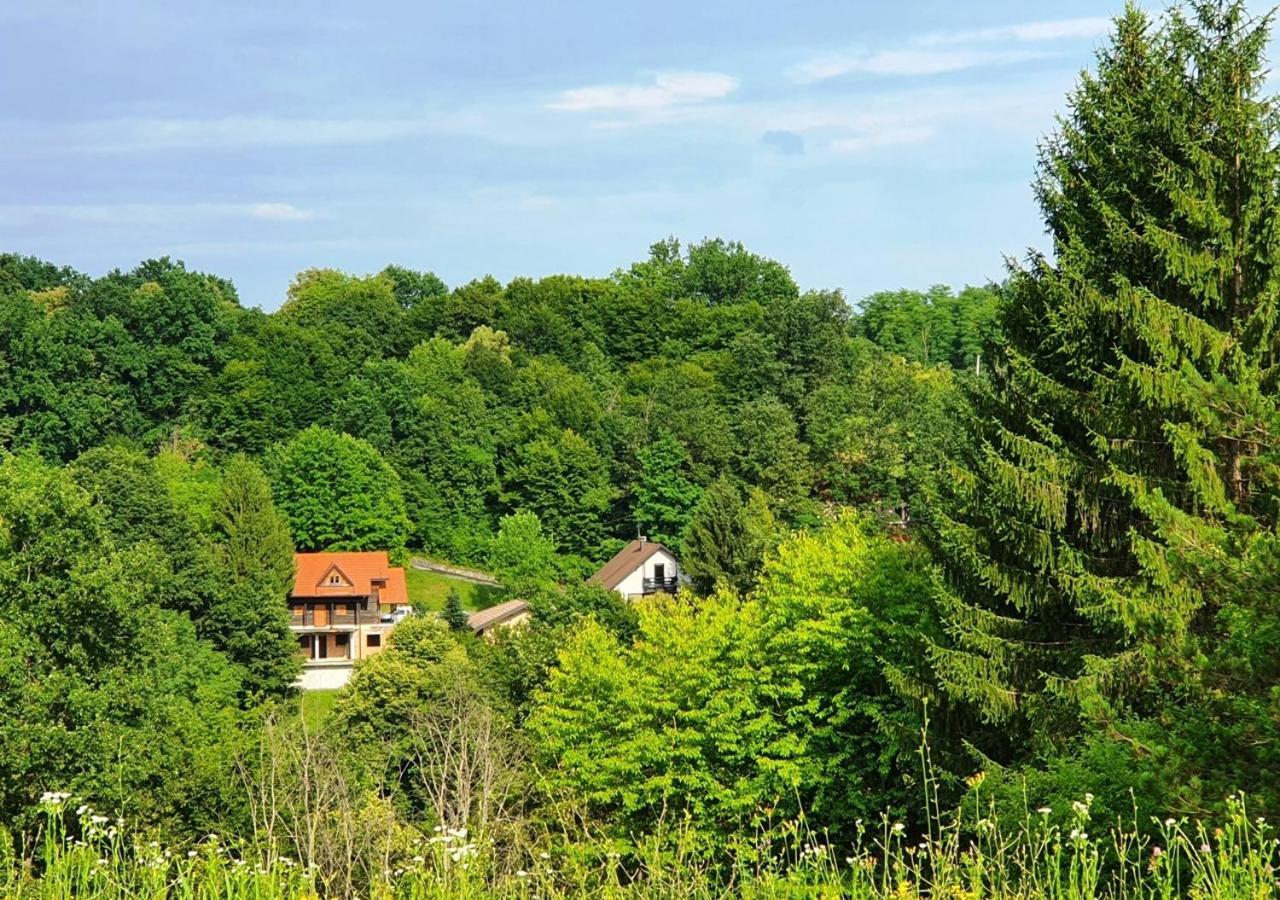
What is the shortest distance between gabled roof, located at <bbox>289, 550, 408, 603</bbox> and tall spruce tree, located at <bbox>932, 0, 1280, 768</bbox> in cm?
4786

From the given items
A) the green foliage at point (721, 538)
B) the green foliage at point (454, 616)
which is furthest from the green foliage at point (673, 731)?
the green foliage at point (721, 538)

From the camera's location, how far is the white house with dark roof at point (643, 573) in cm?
6594

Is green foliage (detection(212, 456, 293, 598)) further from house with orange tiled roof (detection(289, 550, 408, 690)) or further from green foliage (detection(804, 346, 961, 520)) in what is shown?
green foliage (detection(804, 346, 961, 520))

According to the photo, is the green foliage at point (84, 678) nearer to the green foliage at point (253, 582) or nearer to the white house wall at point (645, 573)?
the green foliage at point (253, 582)

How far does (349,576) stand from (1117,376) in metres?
51.0

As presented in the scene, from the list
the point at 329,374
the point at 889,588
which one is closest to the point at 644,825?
the point at 889,588

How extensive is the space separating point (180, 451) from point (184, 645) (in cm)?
4038

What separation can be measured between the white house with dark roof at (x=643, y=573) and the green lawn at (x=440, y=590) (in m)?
5.77

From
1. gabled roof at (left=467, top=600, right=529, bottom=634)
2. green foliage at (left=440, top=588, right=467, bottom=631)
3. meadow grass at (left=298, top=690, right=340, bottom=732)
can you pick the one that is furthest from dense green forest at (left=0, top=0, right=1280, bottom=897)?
meadow grass at (left=298, top=690, right=340, bottom=732)

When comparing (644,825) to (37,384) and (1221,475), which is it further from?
(37,384)

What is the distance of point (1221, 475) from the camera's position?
53.1 ft

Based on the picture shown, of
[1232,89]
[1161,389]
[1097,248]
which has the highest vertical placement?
[1232,89]

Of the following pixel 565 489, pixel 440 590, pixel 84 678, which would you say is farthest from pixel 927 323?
pixel 84 678

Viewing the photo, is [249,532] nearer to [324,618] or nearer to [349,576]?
[349,576]
